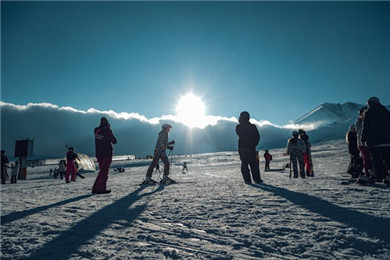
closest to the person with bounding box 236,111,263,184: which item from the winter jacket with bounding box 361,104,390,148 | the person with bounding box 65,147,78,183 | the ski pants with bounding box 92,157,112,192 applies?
the winter jacket with bounding box 361,104,390,148

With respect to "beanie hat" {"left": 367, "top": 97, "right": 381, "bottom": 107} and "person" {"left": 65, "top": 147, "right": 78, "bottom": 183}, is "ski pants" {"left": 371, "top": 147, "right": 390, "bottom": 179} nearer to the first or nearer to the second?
"beanie hat" {"left": 367, "top": 97, "right": 381, "bottom": 107}

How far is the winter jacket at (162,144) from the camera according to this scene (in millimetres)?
8609

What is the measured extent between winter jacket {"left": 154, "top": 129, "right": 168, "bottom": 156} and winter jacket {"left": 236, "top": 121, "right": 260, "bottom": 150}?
8.73 feet

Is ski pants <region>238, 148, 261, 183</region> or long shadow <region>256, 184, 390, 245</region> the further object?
ski pants <region>238, 148, 261, 183</region>

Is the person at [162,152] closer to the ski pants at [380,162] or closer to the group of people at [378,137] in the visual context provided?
the group of people at [378,137]

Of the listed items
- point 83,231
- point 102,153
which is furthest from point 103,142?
point 83,231

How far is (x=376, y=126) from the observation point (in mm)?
5883

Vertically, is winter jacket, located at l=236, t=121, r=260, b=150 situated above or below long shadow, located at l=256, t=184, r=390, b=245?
above

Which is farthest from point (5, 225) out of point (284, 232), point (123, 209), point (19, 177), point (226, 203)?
point (19, 177)

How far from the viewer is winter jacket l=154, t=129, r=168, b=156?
8.61 meters

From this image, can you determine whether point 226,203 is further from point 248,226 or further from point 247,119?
point 247,119

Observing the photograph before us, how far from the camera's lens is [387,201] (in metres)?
3.84

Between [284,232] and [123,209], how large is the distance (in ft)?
9.03

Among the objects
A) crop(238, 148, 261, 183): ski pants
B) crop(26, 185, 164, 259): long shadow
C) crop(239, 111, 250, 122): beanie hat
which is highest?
crop(239, 111, 250, 122): beanie hat
